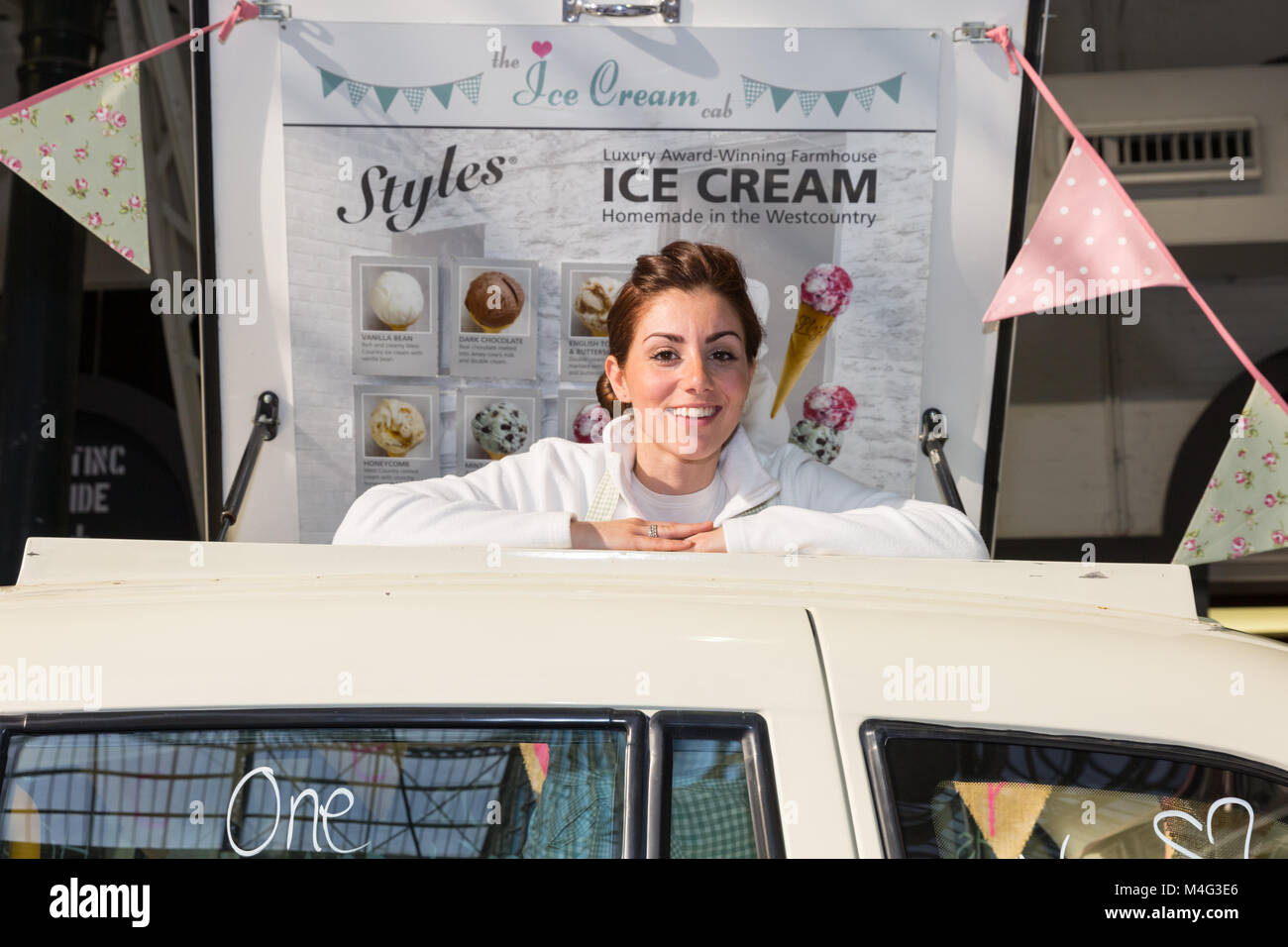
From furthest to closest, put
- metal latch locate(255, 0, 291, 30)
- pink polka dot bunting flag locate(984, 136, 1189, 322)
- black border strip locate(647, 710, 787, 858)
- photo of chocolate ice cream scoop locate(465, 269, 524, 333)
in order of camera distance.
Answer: photo of chocolate ice cream scoop locate(465, 269, 524, 333) < metal latch locate(255, 0, 291, 30) < pink polka dot bunting flag locate(984, 136, 1189, 322) < black border strip locate(647, 710, 787, 858)

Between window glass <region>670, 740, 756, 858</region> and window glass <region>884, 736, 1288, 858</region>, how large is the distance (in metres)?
0.17

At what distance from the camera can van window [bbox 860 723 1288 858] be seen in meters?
1.17

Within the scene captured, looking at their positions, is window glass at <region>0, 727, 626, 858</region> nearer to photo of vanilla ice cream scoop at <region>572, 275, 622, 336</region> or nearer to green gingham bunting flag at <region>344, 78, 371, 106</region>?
photo of vanilla ice cream scoop at <region>572, 275, 622, 336</region>

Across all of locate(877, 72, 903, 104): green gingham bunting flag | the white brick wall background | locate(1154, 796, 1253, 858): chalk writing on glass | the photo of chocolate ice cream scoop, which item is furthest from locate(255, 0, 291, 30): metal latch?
locate(1154, 796, 1253, 858): chalk writing on glass

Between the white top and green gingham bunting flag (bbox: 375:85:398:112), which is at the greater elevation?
green gingham bunting flag (bbox: 375:85:398:112)

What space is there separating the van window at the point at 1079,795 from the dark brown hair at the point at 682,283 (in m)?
1.64

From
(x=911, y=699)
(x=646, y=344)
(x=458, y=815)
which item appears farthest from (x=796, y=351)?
(x=458, y=815)

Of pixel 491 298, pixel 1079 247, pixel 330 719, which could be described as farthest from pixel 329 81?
pixel 330 719

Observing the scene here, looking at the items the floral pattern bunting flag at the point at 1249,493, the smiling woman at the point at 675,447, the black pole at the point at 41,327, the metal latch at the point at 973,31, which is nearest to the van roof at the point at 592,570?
the smiling woman at the point at 675,447

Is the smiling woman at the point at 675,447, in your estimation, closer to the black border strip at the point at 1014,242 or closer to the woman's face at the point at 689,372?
the woman's face at the point at 689,372

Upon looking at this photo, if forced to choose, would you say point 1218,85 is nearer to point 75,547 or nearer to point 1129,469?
point 1129,469

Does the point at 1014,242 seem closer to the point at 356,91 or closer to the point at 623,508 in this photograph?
the point at 623,508

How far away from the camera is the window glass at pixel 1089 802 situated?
1.17m

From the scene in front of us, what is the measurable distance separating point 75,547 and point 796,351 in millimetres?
1749
